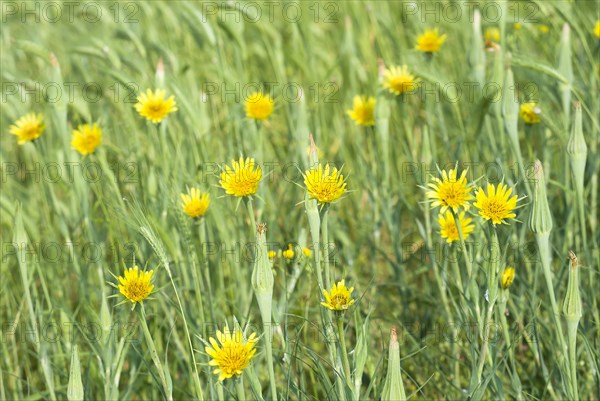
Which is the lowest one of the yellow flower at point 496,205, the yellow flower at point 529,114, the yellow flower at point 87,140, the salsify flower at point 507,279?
the salsify flower at point 507,279

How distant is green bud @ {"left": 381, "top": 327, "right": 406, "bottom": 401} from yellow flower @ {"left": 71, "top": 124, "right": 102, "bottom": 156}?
3.52 feet

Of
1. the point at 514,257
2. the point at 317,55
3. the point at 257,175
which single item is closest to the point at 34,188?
the point at 317,55

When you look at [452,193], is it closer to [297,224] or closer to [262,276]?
[262,276]

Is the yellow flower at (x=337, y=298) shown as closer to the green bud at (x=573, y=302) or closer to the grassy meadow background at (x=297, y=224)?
the grassy meadow background at (x=297, y=224)

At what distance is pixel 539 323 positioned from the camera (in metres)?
1.64

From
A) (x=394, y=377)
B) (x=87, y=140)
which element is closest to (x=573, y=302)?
(x=394, y=377)

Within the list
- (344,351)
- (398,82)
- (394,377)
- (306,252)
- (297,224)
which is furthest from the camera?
(297,224)

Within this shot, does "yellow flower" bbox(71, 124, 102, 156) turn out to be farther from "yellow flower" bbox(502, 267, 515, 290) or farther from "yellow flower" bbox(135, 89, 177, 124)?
"yellow flower" bbox(502, 267, 515, 290)

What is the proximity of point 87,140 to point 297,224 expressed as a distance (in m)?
0.60

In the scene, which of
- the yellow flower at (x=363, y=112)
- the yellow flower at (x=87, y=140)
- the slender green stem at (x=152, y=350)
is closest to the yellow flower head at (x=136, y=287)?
the slender green stem at (x=152, y=350)

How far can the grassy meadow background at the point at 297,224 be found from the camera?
5.11 feet

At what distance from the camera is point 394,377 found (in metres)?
1.10

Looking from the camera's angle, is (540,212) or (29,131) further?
(29,131)

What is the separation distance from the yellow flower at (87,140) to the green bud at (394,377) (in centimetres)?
107
